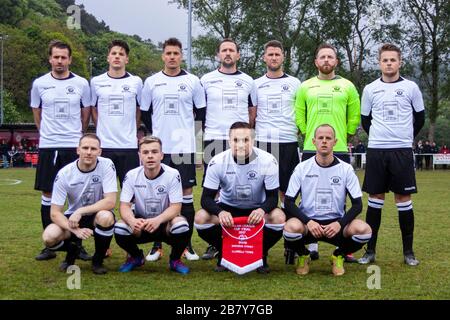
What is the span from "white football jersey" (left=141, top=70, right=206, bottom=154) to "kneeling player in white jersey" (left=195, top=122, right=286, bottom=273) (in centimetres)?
83

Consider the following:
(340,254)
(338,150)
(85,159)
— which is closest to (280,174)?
(338,150)

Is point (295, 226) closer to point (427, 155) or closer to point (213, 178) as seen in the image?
point (213, 178)

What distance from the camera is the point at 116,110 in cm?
652

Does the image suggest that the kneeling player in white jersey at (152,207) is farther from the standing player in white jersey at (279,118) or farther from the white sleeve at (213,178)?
the standing player in white jersey at (279,118)

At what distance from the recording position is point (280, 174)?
22.0 ft

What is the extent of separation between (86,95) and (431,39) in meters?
33.7

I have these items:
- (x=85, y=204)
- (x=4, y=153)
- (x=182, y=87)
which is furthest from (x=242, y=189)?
(x=4, y=153)

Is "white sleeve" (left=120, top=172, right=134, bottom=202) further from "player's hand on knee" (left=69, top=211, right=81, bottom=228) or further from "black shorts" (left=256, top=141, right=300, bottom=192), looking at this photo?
"black shorts" (left=256, top=141, right=300, bottom=192)

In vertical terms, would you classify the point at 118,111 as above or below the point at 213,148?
above

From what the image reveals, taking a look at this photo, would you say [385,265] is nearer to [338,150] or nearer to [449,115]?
[338,150]

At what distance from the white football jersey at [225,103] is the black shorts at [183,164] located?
0.36m

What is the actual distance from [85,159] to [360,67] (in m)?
31.4
